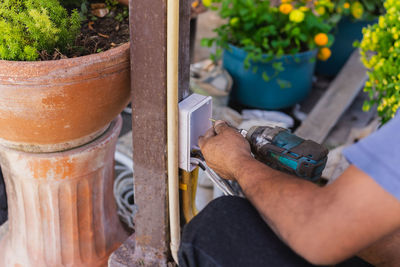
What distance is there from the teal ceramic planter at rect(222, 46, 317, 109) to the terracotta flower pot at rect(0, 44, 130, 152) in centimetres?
165

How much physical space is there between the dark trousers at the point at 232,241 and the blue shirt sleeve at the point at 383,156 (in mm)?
289

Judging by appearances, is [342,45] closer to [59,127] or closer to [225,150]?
[225,150]

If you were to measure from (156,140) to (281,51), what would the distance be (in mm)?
1661

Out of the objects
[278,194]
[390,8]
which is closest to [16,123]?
[278,194]

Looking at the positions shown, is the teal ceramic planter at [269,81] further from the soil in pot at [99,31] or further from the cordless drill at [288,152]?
the cordless drill at [288,152]

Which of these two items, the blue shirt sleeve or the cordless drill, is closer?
the blue shirt sleeve

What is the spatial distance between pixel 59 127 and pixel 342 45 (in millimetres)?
2885

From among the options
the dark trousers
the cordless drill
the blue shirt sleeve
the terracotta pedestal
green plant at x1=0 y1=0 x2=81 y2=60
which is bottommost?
the terracotta pedestal

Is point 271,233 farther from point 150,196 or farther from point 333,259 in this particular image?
point 150,196

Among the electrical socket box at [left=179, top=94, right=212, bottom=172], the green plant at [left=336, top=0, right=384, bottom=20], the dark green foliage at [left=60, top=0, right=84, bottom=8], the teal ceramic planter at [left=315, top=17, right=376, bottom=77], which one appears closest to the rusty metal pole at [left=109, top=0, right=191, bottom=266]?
the electrical socket box at [left=179, top=94, right=212, bottom=172]

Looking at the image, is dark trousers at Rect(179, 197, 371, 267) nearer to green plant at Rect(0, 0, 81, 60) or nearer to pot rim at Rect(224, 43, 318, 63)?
green plant at Rect(0, 0, 81, 60)

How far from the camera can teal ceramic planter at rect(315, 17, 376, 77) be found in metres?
3.37

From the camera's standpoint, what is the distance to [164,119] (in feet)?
3.85

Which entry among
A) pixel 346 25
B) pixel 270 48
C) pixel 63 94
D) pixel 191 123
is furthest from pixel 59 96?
pixel 346 25
